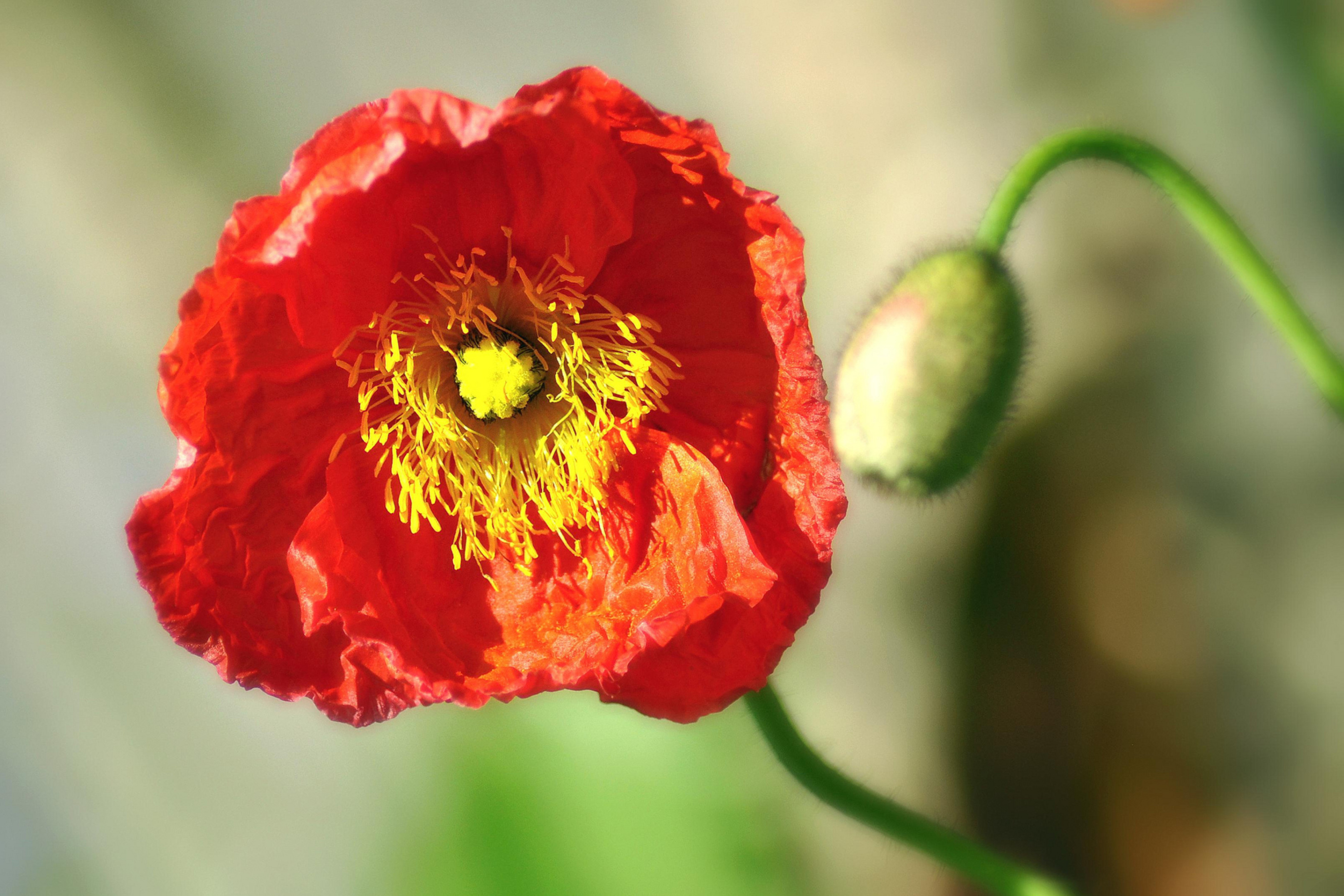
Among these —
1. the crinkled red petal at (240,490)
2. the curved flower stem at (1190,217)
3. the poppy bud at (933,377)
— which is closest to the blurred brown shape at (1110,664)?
the curved flower stem at (1190,217)

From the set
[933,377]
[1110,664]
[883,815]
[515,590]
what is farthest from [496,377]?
[1110,664]

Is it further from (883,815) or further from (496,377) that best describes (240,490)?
(883,815)

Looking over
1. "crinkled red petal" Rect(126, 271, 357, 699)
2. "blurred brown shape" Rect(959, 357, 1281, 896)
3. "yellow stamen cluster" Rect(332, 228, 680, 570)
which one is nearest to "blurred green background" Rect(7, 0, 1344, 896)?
"blurred brown shape" Rect(959, 357, 1281, 896)

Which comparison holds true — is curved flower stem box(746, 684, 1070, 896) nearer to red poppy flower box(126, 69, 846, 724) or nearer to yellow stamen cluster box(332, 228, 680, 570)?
red poppy flower box(126, 69, 846, 724)

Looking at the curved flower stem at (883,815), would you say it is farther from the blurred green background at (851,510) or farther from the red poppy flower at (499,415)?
the blurred green background at (851,510)

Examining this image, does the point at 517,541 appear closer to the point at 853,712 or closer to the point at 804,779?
the point at 804,779

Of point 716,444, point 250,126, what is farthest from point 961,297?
point 250,126
